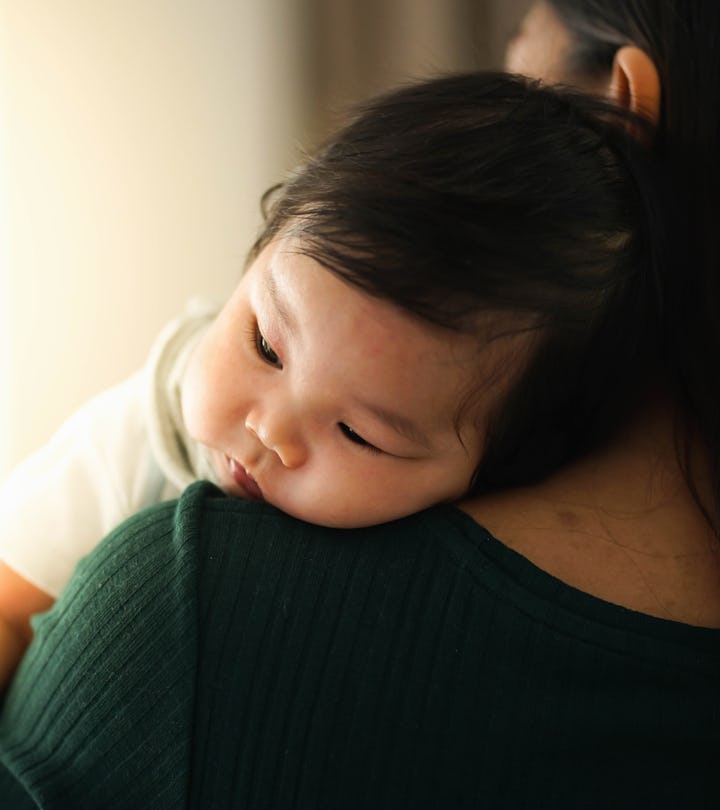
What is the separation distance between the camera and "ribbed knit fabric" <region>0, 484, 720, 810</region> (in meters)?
Answer: 0.68

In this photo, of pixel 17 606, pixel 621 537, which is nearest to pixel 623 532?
pixel 621 537

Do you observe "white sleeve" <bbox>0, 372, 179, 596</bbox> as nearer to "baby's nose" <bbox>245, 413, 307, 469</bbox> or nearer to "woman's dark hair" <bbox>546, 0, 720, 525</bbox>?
"baby's nose" <bbox>245, 413, 307, 469</bbox>

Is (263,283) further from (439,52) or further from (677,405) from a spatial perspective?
(439,52)

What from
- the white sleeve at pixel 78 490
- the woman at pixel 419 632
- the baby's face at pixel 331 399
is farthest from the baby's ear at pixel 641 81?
the white sleeve at pixel 78 490

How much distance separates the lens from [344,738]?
683 millimetres

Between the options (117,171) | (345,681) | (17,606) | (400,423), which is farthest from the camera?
(117,171)

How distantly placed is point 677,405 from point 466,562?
29 cm

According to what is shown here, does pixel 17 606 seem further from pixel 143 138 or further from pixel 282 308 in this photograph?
pixel 143 138

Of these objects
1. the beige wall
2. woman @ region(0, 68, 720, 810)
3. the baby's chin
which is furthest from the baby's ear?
the beige wall

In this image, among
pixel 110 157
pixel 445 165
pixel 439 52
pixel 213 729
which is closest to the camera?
pixel 213 729

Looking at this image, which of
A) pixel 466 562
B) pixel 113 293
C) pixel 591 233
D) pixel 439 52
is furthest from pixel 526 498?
pixel 439 52

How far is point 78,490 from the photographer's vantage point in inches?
38.7

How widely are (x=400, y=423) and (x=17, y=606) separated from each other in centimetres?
43

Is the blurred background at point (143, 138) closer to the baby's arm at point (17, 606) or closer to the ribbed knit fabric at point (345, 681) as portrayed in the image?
the baby's arm at point (17, 606)
